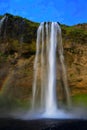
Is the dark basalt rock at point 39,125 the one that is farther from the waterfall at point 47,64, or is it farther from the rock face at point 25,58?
the rock face at point 25,58

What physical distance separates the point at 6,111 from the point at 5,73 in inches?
198

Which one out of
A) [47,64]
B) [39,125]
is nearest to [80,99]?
[47,64]

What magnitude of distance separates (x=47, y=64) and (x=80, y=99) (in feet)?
16.4

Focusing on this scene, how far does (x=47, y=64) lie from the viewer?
110 ft

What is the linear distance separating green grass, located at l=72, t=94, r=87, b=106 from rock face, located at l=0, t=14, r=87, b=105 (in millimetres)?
440

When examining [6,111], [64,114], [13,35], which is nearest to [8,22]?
[13,35]

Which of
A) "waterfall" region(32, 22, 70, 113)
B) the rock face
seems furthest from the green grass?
"waterfall" region(32, 22, 70, 113)

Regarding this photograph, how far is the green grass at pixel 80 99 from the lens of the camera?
33.7 meters

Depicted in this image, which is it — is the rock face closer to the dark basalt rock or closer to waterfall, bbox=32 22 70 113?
waterfall, bbox=32 22 70 113

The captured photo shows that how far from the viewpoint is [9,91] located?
1364 inches

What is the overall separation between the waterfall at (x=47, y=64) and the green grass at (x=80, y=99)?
32.6 inches

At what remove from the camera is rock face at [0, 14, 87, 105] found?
34062 mm

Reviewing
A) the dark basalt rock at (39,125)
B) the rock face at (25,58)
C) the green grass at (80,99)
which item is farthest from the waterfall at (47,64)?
the dark basalt rock at (39,125)

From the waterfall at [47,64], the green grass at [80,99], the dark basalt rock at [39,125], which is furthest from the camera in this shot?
the green grass at [80,99]
